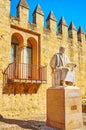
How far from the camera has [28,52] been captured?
12.5 meters

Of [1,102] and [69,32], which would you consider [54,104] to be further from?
[69,32]

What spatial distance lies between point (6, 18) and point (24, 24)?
1.29 meters

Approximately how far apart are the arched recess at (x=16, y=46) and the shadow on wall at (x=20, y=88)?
163 cm

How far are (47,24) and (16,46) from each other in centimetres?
311

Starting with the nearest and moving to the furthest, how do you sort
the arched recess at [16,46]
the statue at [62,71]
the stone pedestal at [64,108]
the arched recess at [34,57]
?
the stone pedestal at [64,108]
the statue at [62,71]
the arched recess at [16,46]
the arched recess at [34,57]

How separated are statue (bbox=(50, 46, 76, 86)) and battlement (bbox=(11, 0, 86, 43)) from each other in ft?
15.0

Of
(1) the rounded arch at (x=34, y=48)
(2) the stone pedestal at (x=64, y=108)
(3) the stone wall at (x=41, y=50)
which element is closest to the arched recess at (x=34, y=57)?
(1) the rounded arch at (x=34, y=48)

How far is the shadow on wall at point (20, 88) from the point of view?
34.1ft

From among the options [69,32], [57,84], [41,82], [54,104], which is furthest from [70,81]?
[69,32]

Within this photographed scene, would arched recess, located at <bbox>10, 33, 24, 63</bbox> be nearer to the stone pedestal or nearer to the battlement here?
the battlement

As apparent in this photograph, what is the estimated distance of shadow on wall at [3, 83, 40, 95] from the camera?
1039cm

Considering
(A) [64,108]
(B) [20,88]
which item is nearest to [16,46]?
(B) [20,88]

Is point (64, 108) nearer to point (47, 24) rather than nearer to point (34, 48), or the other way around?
point (34, 48)

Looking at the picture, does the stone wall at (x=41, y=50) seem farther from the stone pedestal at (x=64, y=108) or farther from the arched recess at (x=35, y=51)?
the stone pedestal at (x=64, y=108)
